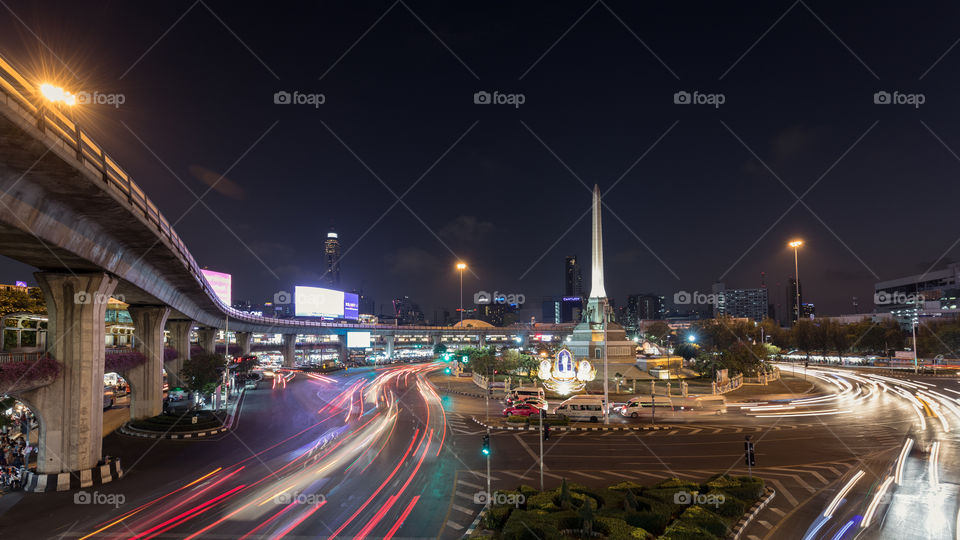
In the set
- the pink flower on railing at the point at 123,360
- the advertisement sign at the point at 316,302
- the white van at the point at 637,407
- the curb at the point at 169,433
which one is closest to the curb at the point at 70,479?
the curb at the point at 169,433

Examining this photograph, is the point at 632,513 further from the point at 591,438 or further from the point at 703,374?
the point at 703,374

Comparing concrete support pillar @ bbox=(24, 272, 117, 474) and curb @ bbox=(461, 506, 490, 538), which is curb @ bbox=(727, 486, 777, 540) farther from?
concrete support pillar @ bbox=(24, 272, 117, 474)

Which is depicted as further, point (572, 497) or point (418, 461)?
point (418, 461)

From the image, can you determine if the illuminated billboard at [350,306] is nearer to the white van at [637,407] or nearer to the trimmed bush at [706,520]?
the white van at [637,407]

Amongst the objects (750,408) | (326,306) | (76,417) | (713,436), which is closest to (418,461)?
(76,417)

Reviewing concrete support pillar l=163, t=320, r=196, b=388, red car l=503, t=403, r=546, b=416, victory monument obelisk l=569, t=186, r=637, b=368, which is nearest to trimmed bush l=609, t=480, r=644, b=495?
red car l=503, t=403, r=546, b=416
